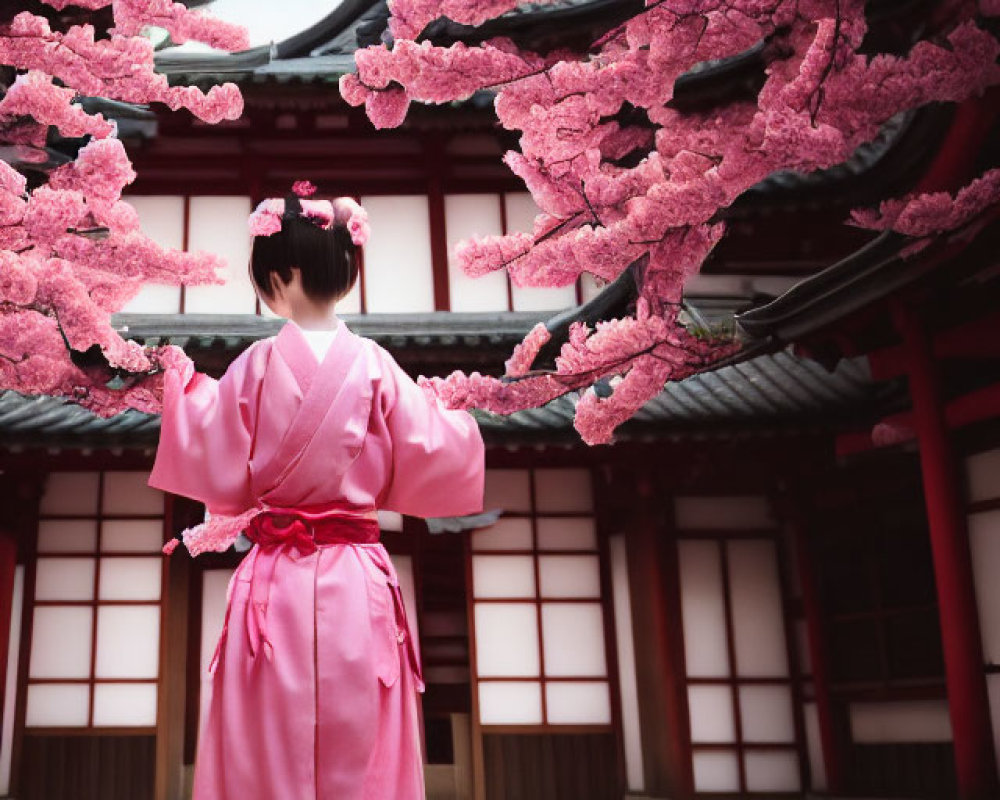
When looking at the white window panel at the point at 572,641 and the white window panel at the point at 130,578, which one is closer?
the white window panel at the point at 130,578

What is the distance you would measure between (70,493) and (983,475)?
6.77 m

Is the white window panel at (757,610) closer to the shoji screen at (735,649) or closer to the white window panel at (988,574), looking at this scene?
the shoji screen at (735,649)

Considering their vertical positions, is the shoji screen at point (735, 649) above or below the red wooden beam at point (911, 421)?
below

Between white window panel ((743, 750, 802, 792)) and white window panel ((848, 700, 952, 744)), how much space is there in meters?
0.66

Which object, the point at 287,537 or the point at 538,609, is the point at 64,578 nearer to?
the point at 538,609

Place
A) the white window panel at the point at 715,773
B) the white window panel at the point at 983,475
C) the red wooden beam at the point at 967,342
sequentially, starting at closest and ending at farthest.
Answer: the red wooden beam at the point at 967,342
the white window panel at the point at 983,475
the white window panel at the point at 715,773

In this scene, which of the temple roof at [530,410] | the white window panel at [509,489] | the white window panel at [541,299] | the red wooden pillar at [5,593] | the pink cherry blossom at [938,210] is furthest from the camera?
the white window panel at [541,299]

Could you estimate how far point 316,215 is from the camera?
279cm

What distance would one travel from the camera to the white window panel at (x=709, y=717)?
8.84 meters

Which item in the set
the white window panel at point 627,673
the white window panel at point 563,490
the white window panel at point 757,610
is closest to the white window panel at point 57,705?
the white window panel at point 563,490

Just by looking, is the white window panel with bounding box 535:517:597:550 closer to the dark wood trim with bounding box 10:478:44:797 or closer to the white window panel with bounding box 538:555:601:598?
the white window panel with bounding box 538:555:601:598

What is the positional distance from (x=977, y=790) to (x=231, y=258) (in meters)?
7.09

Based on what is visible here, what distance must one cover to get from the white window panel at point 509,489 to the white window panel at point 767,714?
231cm

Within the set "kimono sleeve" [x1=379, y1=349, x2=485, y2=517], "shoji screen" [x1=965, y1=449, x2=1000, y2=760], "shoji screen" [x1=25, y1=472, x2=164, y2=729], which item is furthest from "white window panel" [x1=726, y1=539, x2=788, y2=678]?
"kimono sleeve" [x1=379, y1=349, x2=485, y2=517]
